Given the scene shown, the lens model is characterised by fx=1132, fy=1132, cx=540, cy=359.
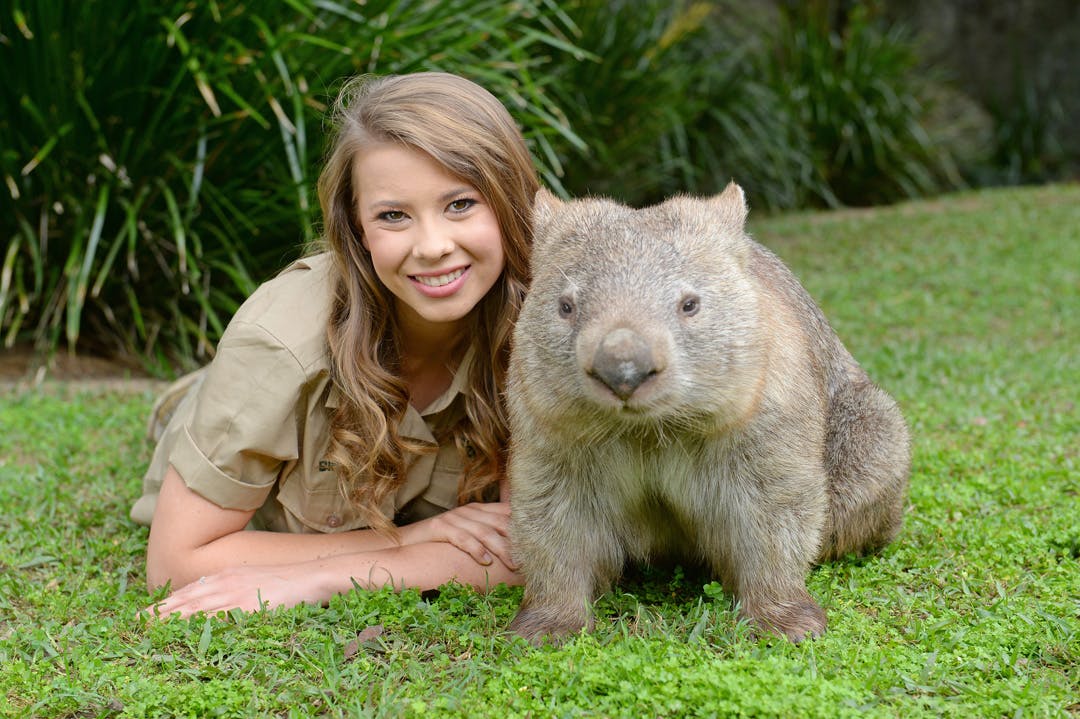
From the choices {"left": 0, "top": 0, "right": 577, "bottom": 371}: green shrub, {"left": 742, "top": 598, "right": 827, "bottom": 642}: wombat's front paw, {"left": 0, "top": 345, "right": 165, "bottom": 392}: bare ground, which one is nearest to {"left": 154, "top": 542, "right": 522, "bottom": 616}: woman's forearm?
{"left": 742, "top": 598, "right": 827, "bottom": 642}: wombat's front paw

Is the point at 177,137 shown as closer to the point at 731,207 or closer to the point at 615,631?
the point at 731,207

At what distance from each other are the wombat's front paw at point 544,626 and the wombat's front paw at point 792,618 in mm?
450

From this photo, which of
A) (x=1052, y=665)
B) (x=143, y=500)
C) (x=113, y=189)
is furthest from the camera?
(x=113, y=189)

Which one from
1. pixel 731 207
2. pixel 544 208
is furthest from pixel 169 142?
pixel 731 207

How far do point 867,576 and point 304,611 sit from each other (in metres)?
1.66

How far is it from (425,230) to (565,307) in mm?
695

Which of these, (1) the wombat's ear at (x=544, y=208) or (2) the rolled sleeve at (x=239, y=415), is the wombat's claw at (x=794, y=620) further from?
(2) the rolled sleeve at (x=239, y=415)

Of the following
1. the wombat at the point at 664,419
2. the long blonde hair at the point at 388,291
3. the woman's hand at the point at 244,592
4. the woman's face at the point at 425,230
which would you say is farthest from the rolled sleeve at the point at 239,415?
the wombat at the point at 664,419

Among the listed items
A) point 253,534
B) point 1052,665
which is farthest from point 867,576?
point 253,534

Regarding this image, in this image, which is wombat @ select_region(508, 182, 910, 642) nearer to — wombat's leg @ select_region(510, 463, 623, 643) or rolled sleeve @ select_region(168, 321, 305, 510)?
wombat's leg @ select_region(510, 463, 623, 643)

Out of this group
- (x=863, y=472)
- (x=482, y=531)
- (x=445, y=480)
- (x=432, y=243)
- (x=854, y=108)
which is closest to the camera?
(x=432, y=243)

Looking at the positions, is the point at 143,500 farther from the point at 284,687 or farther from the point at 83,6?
the point at 83,6

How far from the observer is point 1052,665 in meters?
2.80

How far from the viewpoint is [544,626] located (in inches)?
118
